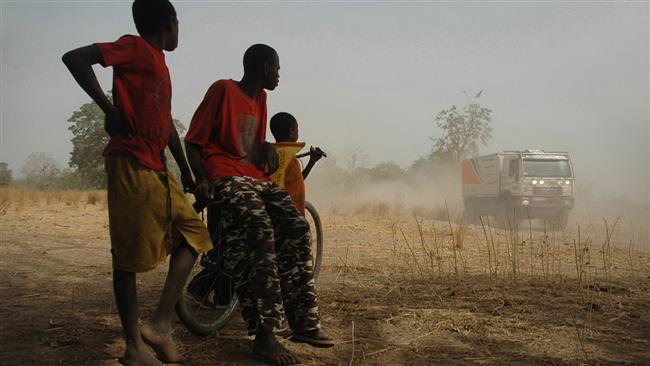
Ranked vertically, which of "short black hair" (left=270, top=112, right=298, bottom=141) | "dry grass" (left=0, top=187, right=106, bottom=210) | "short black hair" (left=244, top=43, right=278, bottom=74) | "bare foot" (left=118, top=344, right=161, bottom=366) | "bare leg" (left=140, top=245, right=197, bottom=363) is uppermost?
"short black hair" (left=244, top=43, right=278, bottom=74)

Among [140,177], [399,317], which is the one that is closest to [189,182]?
[140,177]

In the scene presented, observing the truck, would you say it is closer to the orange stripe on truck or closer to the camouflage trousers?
the orange stripe on truck

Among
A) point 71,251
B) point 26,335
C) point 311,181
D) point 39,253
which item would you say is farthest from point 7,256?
point 311,181

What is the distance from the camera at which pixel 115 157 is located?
243cm

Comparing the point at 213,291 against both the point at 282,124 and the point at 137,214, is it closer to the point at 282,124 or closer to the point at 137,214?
the point at 137,214

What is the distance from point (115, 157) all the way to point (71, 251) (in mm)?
5443

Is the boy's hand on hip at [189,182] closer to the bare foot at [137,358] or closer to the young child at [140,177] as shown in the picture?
the young child at [140,177]

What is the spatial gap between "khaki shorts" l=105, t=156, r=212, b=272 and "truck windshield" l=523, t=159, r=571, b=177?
1823 centimetres

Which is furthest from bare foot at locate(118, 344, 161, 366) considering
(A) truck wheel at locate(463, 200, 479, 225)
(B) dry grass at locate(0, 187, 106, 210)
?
(A) truck wheel at locate(463, 200, 479, 225)

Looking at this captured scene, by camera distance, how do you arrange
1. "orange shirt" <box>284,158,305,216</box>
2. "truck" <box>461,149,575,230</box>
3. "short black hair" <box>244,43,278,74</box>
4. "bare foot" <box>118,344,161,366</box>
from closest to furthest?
"bare foot" <box>118,344,161,366</box>
"short black hair" <box>244,43,278,74</box>
"orange shirt" <box>284,158,305,216</box>
"truck" <box>461,149,575,230</box>

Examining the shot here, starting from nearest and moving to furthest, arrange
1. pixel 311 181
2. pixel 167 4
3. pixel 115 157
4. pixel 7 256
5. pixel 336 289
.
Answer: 1. pixel 115 157
2. pixel 167 4
3. pixel 336 289
4. pixel 7 256
5. pixel 311 181

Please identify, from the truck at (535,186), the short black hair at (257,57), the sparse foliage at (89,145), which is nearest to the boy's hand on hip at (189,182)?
the short black hair at (257,57)

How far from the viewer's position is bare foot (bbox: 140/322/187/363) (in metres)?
2.50

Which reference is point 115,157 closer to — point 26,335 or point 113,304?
point 26,335
